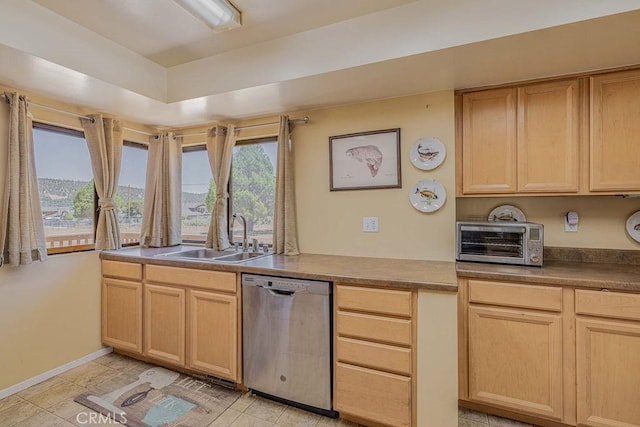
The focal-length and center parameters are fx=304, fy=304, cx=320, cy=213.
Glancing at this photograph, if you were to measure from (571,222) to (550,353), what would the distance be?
3.11ft

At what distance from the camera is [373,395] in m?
1.71

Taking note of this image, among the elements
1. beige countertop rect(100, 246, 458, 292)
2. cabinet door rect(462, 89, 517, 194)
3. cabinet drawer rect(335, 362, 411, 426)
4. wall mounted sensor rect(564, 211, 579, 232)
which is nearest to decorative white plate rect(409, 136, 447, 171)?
cabinet door rect(462, 89, 517, 194)

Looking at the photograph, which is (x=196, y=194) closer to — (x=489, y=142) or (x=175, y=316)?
(x=175, y=316)

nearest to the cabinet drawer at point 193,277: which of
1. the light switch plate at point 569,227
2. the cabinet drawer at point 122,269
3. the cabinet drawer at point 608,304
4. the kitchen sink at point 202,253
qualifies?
the cabinet drawer at point 122,269

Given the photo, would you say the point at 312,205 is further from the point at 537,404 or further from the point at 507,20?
the point at 537,404

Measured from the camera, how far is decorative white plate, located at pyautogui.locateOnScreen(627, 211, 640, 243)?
1993mm

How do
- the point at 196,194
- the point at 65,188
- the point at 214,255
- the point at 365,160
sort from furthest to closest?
the point at 196,194, the point at 214,255, the point at 65,188, the point at 365,160

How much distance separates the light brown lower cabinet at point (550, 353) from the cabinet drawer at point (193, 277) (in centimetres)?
155

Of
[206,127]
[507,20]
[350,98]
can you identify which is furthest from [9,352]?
[507,20]

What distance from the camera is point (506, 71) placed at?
74.4 inches

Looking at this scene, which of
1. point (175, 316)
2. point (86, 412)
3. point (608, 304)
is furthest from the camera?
point (175, 316)

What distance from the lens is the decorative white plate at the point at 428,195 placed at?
7.25 feet

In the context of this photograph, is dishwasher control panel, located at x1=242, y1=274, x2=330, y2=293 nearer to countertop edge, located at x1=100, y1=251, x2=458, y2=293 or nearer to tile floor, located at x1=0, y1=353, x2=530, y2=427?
countertop edge, located at x1=100, y1=251, x2=458, y2=293

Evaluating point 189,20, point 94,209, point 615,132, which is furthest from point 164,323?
point 615,132
